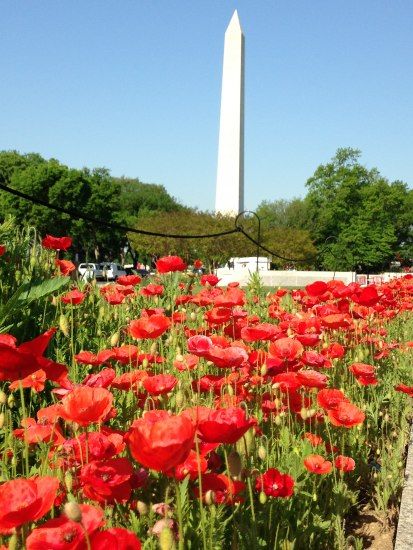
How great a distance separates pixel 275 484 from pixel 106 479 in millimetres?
524

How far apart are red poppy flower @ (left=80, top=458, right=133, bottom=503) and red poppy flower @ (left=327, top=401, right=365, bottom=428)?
0.85 metres

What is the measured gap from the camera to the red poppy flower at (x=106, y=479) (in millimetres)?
1331

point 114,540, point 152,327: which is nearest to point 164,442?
point 114,540

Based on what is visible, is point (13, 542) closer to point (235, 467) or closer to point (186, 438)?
point (186, 438)

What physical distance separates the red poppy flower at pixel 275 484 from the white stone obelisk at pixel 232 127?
3063 centimetres

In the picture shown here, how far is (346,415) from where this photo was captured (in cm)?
205

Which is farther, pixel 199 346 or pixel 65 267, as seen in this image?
pixel 65 267

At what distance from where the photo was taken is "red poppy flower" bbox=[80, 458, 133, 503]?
1331 millimetres

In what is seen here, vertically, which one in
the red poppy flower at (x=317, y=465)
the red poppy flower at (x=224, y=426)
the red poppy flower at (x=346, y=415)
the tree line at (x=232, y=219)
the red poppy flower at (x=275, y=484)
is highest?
the tree line at (x=232, y=219)

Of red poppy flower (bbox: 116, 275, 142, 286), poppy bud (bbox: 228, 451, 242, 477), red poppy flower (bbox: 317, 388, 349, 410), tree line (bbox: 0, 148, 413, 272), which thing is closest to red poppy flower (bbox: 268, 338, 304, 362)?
red poppy flower (bbox: 317, 388, 349, 410)

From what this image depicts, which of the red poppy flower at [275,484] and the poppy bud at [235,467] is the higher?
the poppy bud at [235,467]

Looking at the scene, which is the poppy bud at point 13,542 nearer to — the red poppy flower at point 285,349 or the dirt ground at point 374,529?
the red poppy flower at point 285,349

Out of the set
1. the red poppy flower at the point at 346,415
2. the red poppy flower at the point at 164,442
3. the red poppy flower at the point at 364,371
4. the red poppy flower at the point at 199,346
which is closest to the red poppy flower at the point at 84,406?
the red poppy flower at the point at 164,442

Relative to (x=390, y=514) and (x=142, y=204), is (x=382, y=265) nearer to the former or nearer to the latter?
(x=142, y=204)
